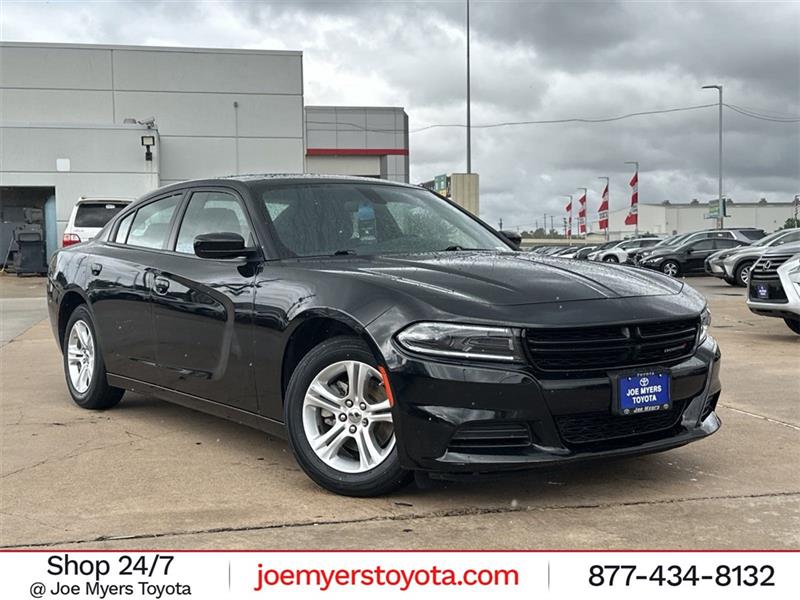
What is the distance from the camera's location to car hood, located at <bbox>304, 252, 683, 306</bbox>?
3.75 m

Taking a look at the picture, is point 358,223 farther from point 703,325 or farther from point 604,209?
point 604,209

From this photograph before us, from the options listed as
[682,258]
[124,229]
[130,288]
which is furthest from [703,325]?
[682,258]

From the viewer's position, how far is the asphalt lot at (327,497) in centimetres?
345

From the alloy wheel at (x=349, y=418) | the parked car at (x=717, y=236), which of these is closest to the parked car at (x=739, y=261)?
the parked car at (x=717, y=236)

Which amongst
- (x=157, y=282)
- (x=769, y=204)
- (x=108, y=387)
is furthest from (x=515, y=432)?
(x=769, y=204)

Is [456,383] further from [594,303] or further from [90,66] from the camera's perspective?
[90,66]

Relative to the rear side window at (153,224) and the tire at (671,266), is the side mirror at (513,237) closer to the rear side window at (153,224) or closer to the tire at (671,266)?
the rear side window at (153,224)

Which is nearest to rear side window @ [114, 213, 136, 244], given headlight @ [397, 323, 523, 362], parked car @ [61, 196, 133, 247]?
headlight @ [397, 323, 523, 362]

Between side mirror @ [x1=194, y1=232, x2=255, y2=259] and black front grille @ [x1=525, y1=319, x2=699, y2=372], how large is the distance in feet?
5.39

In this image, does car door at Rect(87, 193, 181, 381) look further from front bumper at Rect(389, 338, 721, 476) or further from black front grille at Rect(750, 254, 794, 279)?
black front grille at Rect(750, 254, 794, 279)

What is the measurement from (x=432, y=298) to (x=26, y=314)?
12.0 m

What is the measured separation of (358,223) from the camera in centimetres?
485

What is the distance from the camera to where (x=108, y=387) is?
596 cm

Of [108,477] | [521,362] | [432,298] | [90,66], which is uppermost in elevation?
[90,66]
